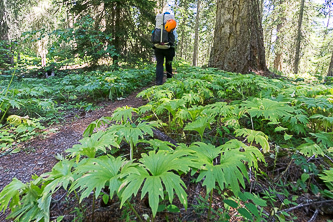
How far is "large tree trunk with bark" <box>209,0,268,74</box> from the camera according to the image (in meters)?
5.61

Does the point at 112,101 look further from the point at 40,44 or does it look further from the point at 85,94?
the point at 40,44

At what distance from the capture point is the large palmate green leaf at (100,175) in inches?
43.0

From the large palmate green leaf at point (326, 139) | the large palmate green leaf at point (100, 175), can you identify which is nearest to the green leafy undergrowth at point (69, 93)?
the large palmate green leaf at point (100, 175)

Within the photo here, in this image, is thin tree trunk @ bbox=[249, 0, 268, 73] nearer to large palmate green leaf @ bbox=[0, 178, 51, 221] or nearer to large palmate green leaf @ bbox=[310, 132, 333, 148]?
large palmate green leaf @ bbox=[310, 132, 333, 148]

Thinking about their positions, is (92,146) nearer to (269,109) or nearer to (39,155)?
(39,155)

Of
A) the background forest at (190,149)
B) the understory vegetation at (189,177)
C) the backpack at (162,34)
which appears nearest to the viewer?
the understory vegetation at (189,177)

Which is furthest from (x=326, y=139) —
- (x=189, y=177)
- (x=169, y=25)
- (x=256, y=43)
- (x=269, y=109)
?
(x=256, y=43)

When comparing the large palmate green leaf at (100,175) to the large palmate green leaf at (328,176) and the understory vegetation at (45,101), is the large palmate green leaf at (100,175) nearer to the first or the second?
the large palmate green leaf at (328,176)

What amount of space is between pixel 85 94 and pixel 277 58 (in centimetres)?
1300

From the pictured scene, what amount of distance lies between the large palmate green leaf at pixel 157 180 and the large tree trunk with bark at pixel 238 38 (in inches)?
212

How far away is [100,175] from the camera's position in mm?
1205

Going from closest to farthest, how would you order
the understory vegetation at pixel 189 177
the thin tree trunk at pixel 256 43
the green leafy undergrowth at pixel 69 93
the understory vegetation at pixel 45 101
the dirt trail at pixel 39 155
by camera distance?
the understory vegetation at pixel 189 177 < the dirt trail at pixel 39 155 < the understory vegetation at pixel 45 101 < the green leafy undergrowth at pixel 69 93 < the thin tree trunk at pixel 256 43

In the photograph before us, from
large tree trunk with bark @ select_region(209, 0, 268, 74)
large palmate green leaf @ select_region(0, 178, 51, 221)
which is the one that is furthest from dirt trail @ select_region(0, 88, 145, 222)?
large tree trunk with bark @ select_region(209, 0, 268, 74)

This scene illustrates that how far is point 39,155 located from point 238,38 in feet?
19.7
